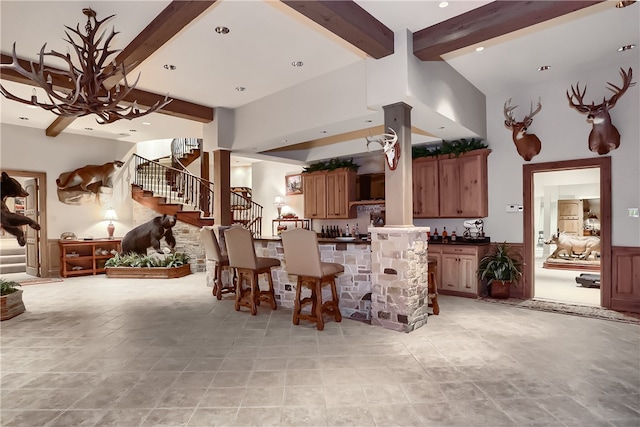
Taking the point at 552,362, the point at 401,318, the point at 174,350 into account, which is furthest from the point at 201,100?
the point at 552,362

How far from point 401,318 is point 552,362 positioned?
4.57 feet

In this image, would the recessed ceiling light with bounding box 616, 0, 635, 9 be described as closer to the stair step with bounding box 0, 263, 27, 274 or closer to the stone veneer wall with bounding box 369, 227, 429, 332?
the stone veneer wall with bounding box 369, 227, 429, 332

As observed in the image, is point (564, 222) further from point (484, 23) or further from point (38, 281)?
point (38, 281)

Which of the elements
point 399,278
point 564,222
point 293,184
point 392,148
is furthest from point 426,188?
point 564,222

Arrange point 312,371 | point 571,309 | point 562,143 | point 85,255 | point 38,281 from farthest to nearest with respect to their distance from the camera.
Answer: point 85,255
point 38,281
point 562,143
point 571,309
point 312,371

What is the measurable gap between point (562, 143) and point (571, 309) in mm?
2403

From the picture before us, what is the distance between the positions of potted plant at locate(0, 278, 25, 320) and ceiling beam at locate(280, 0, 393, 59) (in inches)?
197

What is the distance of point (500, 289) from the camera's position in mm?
5305

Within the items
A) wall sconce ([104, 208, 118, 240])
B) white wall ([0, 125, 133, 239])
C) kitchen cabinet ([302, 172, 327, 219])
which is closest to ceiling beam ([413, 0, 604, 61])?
kitchen cabinet ([302, 172, 327, 219])

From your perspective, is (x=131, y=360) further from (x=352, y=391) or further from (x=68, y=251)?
(x=68, y=251)

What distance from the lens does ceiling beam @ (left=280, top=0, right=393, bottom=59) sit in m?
2.82

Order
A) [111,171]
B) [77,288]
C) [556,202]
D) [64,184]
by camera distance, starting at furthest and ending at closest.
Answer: [556,202] → [111,171] → [64,184] → [77,288]

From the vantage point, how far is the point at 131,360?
120 inches

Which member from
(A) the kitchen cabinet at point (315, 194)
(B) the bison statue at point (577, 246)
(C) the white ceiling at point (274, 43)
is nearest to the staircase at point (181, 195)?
(A) the kitchen cabinet at point (315, 194)
